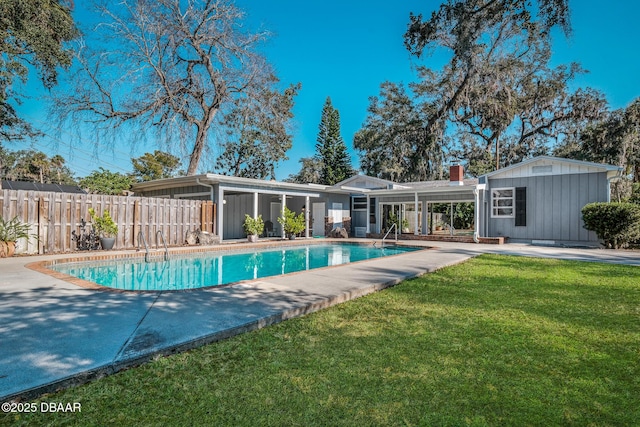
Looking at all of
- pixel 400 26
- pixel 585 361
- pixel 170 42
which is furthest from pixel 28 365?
pixel 170 42

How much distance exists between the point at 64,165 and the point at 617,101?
180 feet

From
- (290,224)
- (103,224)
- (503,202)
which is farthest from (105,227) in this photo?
(503,202)

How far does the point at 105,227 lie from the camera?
1054 centimetres

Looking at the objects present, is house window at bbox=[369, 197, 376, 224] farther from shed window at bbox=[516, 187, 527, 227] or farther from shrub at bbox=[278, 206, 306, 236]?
shed window at bbox=[516, 187, 527, 227]

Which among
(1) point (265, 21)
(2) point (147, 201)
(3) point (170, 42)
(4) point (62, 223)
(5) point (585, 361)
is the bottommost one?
(5) point (585, 361)

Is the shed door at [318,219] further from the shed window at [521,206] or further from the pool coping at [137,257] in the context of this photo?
the shed window at [521,206]

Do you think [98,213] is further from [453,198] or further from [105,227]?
[453,198]

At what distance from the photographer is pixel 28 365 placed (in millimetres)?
2424

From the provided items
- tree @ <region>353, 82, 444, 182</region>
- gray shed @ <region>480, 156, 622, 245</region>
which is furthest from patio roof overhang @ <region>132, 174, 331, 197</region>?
tree @ <region>353, 82, 444, 182</region>

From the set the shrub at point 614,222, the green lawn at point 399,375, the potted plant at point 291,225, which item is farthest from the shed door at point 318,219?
the green lawn at point 399,375

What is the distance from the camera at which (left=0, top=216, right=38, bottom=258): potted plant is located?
8529 mm

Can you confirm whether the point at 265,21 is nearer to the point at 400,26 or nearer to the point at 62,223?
the point at 400,26

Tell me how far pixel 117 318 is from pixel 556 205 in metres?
14.8

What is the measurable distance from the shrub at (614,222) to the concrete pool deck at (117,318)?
8931 millimetres
